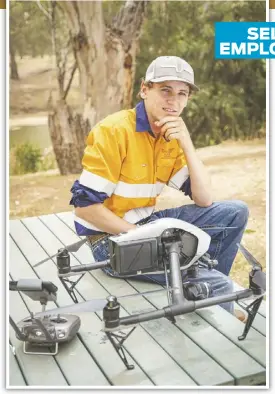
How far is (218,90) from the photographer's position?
7.16 ft

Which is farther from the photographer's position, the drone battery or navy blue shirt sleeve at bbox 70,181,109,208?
navy blue shirt sleeve at bbox 70,181,109,208

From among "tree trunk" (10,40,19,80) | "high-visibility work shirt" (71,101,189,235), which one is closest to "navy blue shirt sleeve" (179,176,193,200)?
"high-visibility work shirt" (71,101,189,235)

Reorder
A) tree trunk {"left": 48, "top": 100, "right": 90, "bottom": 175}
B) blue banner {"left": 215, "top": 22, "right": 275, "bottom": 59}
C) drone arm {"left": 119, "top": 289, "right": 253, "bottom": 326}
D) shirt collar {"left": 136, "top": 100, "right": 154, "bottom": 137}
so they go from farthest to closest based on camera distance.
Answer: tree trunk {"left": 48, "top": 100, "right": 90, "bottom": 175} → shirt collar {"left": 136, "top": 100, "right": 154, "bottom": 137} → blue banner {"left": 215, "top": 22, "right": 275, "bottom": 59} → drone arm {"left": 119, "top": 289, "right": 253, "bottom": 326}

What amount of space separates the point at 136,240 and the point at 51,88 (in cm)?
57

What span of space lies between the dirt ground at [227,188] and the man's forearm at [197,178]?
0.19ft

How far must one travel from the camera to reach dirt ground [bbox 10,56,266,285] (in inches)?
78.8

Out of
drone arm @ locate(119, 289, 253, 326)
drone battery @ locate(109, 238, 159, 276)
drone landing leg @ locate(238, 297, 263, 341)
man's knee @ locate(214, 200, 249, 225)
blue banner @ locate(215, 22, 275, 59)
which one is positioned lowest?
drone landing leg @ locate(238, 297, 263, 341)

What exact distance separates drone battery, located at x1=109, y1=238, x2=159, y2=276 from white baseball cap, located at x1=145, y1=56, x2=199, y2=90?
460 mm

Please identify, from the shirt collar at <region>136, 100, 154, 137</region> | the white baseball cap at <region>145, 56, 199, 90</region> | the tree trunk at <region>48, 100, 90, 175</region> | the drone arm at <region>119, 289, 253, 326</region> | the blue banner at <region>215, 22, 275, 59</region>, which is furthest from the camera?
the tree trunk at <region>48, 100, 90, 175</region>

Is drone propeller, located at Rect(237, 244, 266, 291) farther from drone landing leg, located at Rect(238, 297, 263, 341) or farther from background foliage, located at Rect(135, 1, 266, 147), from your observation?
background foliage, located at Rect(135, 1, 266, 147)

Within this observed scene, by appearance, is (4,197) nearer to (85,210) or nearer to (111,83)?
(85,210)

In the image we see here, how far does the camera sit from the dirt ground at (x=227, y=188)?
2.03m

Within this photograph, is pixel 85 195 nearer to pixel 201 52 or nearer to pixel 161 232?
pixel 161 232

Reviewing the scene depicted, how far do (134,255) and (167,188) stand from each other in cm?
39
